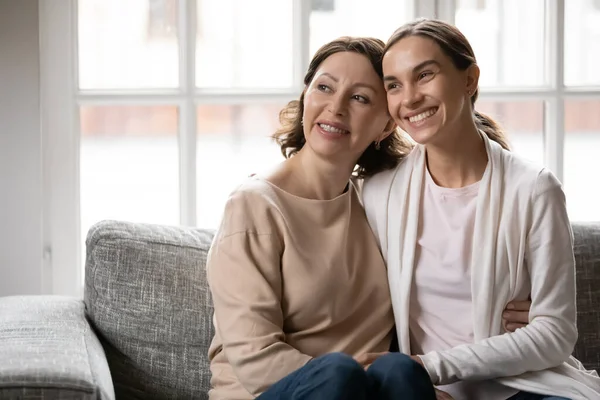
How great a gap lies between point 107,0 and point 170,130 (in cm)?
44

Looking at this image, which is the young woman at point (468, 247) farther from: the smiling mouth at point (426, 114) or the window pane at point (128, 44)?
the window pane at point (128, 44)

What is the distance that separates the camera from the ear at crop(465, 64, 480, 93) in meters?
Result: 2.12

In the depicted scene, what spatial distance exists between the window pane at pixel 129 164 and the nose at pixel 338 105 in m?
0.93

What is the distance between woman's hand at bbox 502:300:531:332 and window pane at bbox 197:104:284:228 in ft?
3.69

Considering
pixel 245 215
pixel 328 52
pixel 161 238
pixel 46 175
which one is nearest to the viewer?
pixel 245 215

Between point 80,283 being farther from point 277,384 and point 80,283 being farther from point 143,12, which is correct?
point 277,384

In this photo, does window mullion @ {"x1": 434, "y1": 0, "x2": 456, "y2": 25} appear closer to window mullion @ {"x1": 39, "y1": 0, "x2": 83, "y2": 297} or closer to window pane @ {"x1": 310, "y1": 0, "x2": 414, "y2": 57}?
window pane @ {"x1": 310, "y1": 0, "x2": 414, "y2": 57}

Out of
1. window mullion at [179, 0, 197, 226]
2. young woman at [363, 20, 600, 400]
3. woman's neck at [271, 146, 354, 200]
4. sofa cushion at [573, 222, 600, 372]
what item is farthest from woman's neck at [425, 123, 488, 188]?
window mullion at [179, 0, 197, 226]

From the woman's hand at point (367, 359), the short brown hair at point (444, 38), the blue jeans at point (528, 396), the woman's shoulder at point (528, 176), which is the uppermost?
the short brown hair at point (444, 38)

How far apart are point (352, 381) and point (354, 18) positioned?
1533mm

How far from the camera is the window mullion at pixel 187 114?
2871mm

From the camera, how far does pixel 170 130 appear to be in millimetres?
2926

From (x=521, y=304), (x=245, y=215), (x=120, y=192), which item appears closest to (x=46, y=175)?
(x=120, y=192)

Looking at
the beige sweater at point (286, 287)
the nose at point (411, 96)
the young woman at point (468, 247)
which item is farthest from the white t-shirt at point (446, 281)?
the nose at point (411, 96)
